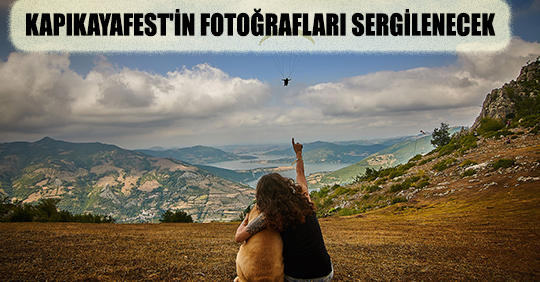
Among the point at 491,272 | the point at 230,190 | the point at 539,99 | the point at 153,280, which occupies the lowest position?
the point at 230,190

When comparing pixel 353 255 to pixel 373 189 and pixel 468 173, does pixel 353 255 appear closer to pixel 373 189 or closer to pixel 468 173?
pixel 468 173

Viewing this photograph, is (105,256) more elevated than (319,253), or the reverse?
(319,253)

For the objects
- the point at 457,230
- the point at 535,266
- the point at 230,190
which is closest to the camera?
the point at 535,266

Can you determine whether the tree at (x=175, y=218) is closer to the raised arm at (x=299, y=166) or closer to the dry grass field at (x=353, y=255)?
the dry grass field at (x=353, y=255)

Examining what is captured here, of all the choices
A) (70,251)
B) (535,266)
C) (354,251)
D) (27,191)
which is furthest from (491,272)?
(27,191)

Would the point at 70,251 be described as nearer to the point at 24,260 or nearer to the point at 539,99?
the point at 24,260

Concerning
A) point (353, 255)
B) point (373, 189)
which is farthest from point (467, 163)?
point (353, 255)

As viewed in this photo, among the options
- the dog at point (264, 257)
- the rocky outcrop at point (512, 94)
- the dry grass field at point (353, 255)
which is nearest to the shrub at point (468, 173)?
the dry grass field at point (353, 255)
